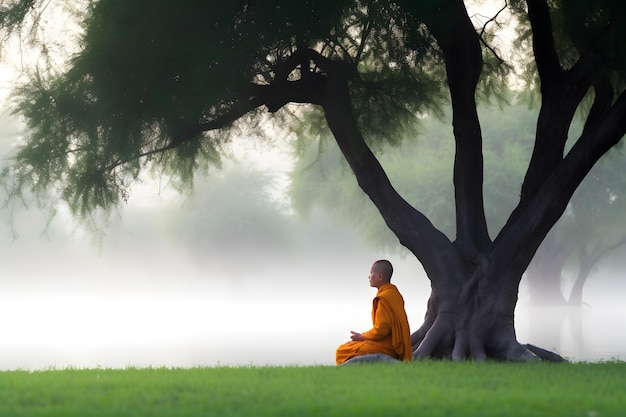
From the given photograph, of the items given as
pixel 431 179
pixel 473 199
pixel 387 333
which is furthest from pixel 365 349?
pixel 431 179

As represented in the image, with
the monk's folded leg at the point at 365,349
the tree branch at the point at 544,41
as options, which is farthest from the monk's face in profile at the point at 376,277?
the tree branch at the point at 544,41

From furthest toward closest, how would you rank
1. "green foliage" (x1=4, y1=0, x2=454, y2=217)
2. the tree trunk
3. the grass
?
the tree trunk
"green foliage" (x1=4, y1=0, x2=454, y2=217)
the grass

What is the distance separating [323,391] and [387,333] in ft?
14.2

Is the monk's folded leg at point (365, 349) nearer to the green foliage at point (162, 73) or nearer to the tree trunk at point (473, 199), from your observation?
the tree trunk at point (473, 199)

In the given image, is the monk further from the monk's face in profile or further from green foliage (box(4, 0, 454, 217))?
green foliage (box(4, 0, 454, 217))

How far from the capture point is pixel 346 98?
17469 mm

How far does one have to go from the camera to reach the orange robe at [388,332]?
14.5 metres

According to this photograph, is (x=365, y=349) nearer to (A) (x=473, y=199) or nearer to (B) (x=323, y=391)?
Result: (A) (x=473, y=199)

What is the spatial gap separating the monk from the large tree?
120 centimetres

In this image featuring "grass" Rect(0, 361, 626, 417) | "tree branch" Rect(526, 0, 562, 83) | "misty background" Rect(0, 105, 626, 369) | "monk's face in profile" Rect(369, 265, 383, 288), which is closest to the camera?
"grass" Rect(0, 361, 626, 417)

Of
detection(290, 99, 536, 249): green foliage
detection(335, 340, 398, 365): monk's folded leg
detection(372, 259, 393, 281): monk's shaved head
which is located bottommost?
detection(335, 340, 398, 365): monk's folded leg

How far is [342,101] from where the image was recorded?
57.1 feet

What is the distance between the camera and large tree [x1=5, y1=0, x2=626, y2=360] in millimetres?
15320

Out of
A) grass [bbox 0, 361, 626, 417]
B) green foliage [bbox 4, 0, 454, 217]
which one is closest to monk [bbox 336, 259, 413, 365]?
grass [bbox 0, 361, 626, 417]
